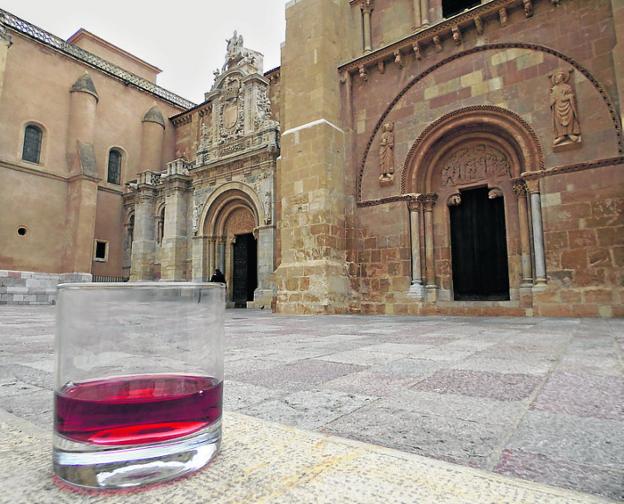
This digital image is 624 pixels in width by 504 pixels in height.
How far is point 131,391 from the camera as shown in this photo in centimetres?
79

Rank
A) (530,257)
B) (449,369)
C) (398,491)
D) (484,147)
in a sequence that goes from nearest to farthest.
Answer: (398,491)
(449,369)
(530,257)
(484,147)

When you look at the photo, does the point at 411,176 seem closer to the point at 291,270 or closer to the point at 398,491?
the point at 291,270

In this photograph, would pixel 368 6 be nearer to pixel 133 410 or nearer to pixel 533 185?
pixel 533 185

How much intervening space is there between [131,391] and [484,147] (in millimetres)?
9864

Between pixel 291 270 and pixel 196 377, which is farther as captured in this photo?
pixel 291 270

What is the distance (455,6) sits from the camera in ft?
34.7

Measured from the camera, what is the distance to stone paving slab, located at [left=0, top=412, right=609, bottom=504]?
0.74 meters

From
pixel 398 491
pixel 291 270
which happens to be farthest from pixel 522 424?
pixel 291 270

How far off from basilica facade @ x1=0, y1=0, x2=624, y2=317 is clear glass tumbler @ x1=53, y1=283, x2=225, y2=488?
8067mm

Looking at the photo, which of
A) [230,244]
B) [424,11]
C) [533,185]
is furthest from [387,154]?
[230,244]

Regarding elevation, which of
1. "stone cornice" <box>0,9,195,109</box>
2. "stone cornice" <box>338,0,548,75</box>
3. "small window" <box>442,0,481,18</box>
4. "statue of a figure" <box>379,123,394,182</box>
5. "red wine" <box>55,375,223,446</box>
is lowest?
"red wine" <box>55,375,223,446</box>

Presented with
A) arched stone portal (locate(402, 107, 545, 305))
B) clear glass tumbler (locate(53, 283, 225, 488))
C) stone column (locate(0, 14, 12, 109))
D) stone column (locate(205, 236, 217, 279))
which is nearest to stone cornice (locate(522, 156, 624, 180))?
arched stone portal (locate(402, 107, 545, 305))

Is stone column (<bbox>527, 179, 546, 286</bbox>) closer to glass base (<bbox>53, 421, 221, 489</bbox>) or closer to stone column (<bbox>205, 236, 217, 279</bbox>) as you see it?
glass base (<bbox>53, 421, 221, 489</bbox>)

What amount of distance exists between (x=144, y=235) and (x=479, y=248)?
15055mm
